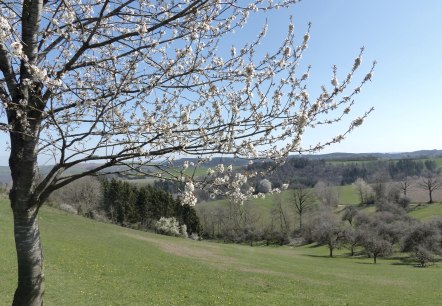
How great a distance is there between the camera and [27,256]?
3.84 m

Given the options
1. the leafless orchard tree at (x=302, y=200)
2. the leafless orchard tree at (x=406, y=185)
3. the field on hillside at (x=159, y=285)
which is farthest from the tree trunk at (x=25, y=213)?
the leafless orchard tree at (x=406, y=185)

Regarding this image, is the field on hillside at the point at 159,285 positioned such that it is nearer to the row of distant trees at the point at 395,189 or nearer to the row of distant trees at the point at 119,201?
the row of distant trees at the point at 119,201

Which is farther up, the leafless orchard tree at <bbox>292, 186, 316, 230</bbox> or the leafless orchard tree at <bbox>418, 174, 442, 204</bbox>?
the leafless orchard tree at <bbox>418, 174, 442, 204</bbox>

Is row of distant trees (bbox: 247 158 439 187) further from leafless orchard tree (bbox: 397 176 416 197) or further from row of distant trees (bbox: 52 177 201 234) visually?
row of distant trees (bbox: 52 177 201 234)

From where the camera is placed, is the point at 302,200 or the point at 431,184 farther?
the point at 302,200

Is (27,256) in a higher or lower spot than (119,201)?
higher

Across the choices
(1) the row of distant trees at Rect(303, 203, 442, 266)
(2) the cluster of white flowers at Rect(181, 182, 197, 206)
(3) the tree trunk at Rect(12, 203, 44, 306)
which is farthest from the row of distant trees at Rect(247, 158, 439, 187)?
(3) the tree trunk at Rect(12, 203, 44, 306)

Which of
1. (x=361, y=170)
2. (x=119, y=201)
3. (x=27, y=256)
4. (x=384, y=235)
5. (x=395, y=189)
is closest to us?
(x=27, y=256)

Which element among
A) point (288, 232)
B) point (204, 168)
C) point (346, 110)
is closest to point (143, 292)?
point (204, 168)

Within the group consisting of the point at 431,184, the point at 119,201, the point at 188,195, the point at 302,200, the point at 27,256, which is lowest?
the point at 302,200

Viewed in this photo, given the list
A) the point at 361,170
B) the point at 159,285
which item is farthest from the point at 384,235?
the point at 361,170

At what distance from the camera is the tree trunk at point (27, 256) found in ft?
12.6

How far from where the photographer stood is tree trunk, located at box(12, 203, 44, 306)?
3.83 m

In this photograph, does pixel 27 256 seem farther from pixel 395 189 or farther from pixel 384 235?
pixel 395 189
